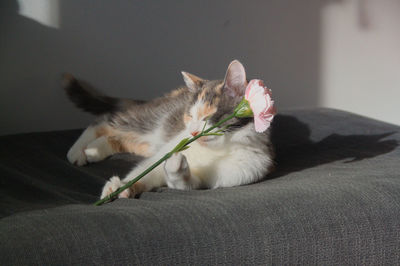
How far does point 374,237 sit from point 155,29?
158cm

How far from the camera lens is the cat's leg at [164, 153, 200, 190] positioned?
1020mm

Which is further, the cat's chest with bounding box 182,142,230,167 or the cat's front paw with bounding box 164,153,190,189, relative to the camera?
the cat's chest with bounding box 182,142,230,167

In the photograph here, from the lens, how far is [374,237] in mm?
874

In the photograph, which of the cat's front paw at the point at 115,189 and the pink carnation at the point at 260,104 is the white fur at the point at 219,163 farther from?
the pink carnation at the point at 260,104

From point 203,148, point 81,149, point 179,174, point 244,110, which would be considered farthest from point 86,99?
point 244,110

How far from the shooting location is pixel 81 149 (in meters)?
1.50

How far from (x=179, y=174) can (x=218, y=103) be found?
25 centimetres

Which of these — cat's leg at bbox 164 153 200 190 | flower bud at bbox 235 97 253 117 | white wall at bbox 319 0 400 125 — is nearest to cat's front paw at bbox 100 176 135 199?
cat's leg at bbox 164 153 200 190

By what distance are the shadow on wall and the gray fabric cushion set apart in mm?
775

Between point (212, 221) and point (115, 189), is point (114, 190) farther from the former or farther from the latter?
point (212, 221)

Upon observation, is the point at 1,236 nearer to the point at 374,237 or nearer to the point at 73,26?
the point at 374,237

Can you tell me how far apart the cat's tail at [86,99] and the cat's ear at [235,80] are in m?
0.67


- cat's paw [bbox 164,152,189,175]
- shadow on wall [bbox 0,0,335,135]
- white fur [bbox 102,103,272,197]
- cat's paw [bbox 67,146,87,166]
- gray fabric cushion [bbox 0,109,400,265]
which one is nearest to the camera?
gray fabric cushion [bbox 0,109,400,265]

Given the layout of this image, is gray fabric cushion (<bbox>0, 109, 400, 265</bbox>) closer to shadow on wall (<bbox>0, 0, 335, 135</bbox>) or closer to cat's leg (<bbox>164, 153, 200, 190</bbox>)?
cat's leg (<bbox>164, 153, 200, 190</bbox>)
